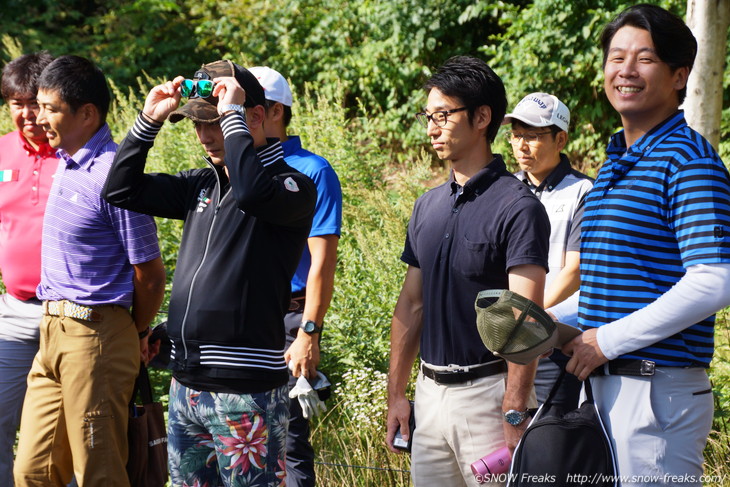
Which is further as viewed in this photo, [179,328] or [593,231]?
[179,328]

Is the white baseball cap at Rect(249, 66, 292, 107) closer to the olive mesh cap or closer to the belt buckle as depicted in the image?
the olive mesh cap

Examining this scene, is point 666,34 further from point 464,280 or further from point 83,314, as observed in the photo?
point 83,314

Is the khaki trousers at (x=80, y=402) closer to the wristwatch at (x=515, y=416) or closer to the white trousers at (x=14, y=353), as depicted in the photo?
the white trousers at (x=14, y=353)

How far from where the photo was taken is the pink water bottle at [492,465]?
299cm

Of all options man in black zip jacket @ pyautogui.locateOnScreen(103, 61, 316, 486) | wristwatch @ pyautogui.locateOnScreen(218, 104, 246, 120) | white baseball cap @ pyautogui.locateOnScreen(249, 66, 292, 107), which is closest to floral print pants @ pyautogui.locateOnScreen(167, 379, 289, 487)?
man in black zip jacket @ pyautogui.locateOnScreen(103, 61, 316, 486)

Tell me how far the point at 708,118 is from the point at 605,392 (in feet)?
12.3

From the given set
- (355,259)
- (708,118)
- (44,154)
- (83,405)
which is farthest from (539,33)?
(83,405)

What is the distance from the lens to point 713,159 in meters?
2.46

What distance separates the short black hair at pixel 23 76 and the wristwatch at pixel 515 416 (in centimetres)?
280

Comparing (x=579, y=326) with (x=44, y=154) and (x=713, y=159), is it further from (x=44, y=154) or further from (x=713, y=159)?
(x=44, y=154)

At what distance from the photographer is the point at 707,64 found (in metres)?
5.65

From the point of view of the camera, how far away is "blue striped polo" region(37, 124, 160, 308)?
380cm

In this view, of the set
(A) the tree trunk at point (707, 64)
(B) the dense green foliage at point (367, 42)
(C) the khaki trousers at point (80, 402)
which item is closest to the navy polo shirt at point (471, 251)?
(C) the khaki trousers at point (80, 402)

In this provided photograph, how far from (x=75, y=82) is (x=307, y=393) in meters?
1.72
